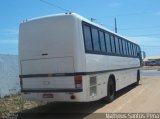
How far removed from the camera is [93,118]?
1052cm

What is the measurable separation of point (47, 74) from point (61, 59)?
0.73 meters

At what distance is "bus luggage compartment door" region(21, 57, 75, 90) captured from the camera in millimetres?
10617

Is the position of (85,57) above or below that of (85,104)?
above

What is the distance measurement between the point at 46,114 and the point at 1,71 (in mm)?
5415

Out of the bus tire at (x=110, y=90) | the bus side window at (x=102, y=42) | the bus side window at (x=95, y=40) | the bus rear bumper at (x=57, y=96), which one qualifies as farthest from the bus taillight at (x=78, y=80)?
the bus tire at (x=110, y=90)

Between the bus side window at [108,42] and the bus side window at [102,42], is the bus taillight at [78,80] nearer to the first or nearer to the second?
the bus side window at [102,42]

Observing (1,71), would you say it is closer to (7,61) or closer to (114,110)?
(7,61)

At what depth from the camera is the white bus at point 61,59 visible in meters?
10.6

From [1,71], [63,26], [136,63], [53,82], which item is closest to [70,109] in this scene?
[53,82]

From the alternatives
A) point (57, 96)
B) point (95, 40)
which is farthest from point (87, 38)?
point (57, 96)

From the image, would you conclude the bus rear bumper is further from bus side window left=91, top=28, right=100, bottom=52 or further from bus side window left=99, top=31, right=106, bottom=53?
bus side window left=99, top=31, right=106, bottom=53

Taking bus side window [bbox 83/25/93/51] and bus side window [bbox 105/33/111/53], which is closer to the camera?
bus side window [bbox 83/25/93/51]

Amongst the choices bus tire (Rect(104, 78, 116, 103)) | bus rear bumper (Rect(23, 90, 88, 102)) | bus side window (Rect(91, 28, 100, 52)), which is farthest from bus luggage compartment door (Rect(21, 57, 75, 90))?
bus tire (Rect(104, 78, 116, 103))

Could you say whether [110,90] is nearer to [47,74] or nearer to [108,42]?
[108,42]
